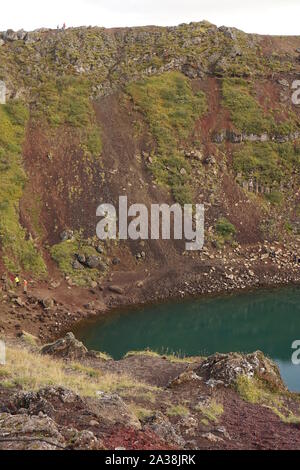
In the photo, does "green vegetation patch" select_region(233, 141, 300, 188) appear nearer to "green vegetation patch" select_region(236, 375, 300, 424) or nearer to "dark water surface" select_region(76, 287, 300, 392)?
"dark water surface" select_region(76, 287, 300, 392)

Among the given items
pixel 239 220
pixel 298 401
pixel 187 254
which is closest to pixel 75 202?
pixel 187 254

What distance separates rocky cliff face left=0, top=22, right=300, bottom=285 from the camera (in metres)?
45.4

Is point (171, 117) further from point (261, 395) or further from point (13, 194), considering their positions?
point (261, 395)

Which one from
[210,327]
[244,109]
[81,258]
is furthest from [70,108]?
[210,327]

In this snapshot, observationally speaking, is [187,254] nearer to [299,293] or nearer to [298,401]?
[299,293]

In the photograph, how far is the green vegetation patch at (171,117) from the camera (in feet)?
171

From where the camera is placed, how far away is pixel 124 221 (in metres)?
47.4

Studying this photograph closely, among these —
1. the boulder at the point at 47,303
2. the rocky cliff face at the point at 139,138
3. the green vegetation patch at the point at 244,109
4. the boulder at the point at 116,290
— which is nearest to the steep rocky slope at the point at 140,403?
the boulder at the point at 47,303

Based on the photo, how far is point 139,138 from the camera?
55031mm

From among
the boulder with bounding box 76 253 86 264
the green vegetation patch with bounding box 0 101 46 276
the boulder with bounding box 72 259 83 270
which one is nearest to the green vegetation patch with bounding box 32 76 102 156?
the green vegetation patch with bounding box 0 101 46 276

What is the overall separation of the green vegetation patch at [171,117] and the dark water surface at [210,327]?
13.6m

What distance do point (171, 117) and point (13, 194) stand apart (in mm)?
22806

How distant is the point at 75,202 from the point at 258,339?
2183 cm

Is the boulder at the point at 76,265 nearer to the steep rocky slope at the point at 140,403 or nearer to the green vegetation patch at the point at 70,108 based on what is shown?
the green vegetation patch at the point at 70,108
